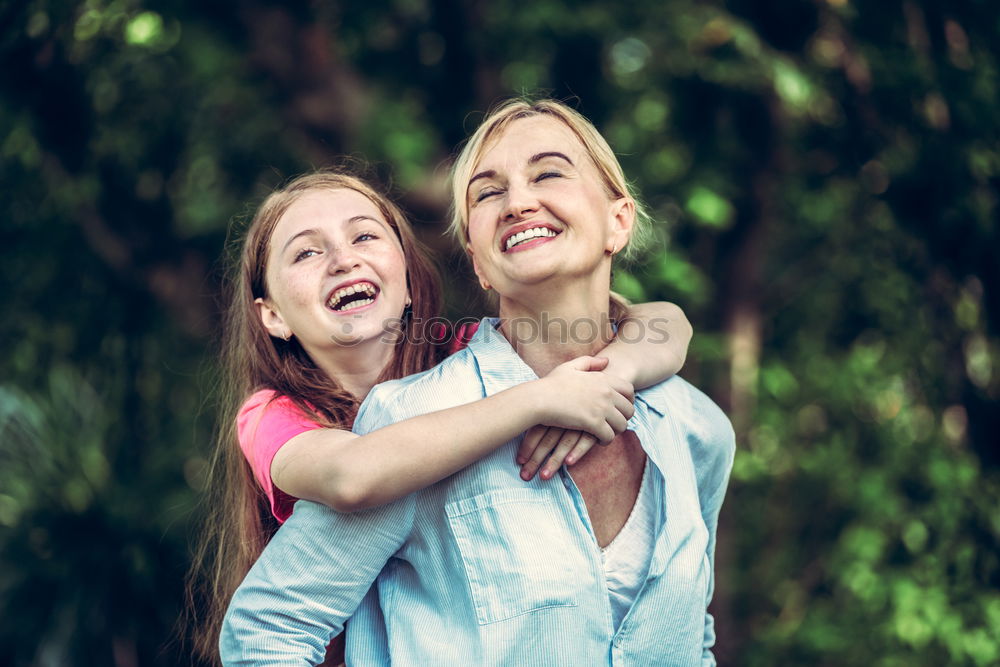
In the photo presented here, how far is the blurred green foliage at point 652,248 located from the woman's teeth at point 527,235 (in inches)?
49.1

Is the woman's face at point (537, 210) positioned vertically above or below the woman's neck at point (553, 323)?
above

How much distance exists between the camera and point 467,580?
1.68 m

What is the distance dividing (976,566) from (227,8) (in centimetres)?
436

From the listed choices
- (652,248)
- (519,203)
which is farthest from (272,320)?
(652,248)

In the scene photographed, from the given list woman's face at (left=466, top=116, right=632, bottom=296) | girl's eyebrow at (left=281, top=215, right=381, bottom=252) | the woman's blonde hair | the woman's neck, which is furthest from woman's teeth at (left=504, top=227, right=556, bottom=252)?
girl's eyebrow at (left=281, top=215, right=381, bottom=252)

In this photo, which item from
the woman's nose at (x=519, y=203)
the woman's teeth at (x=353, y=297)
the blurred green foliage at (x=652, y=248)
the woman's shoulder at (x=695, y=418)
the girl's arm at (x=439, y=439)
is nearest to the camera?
the girl's arm at (x=439, y=439)

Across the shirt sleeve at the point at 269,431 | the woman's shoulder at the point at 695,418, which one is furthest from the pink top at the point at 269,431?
the woman's shoulder at the point at 695,418

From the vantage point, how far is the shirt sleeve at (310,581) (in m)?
1.71

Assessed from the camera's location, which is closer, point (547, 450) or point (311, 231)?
point (547, 450)

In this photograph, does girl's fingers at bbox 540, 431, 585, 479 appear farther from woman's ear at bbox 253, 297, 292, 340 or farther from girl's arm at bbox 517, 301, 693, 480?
woman's ear at bbox 253, 297, 292, 340

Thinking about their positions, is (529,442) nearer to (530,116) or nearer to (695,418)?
(695,418)

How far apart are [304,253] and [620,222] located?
761 millimetres

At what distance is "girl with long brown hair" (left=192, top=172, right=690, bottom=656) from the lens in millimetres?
1652

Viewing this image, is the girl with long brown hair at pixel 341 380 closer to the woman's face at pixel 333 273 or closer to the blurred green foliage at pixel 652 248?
the woman's face at pixel 333 273
